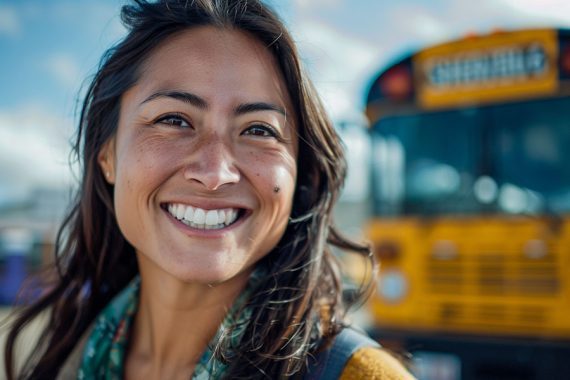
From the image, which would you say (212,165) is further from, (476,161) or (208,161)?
(476,161)

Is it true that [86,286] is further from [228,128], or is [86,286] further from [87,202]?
[228,128]

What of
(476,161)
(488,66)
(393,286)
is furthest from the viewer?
(393,286)

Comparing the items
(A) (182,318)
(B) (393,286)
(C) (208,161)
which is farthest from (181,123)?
(B) (393,286)

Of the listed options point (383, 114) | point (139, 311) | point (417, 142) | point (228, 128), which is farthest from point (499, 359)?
Result: point (228, 128)

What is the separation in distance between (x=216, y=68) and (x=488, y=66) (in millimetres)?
3057

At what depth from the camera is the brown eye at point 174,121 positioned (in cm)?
133

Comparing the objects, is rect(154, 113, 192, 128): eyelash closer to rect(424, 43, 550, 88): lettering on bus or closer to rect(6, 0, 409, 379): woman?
rect(6, 0, 409, 379): woman

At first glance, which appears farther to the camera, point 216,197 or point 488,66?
point 488,66

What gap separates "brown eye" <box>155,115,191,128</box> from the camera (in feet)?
4.36

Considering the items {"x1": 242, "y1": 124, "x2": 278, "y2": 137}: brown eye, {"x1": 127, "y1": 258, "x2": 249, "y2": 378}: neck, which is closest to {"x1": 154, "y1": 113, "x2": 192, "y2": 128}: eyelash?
{"x1": 242, "y1": 124, "x2": 278, "y2": 137}: brown eye

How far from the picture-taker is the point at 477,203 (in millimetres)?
3951

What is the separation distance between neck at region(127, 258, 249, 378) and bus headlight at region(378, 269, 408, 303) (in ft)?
9.75

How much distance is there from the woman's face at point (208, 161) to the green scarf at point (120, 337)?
0.45 ft

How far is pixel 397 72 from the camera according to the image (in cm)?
429
